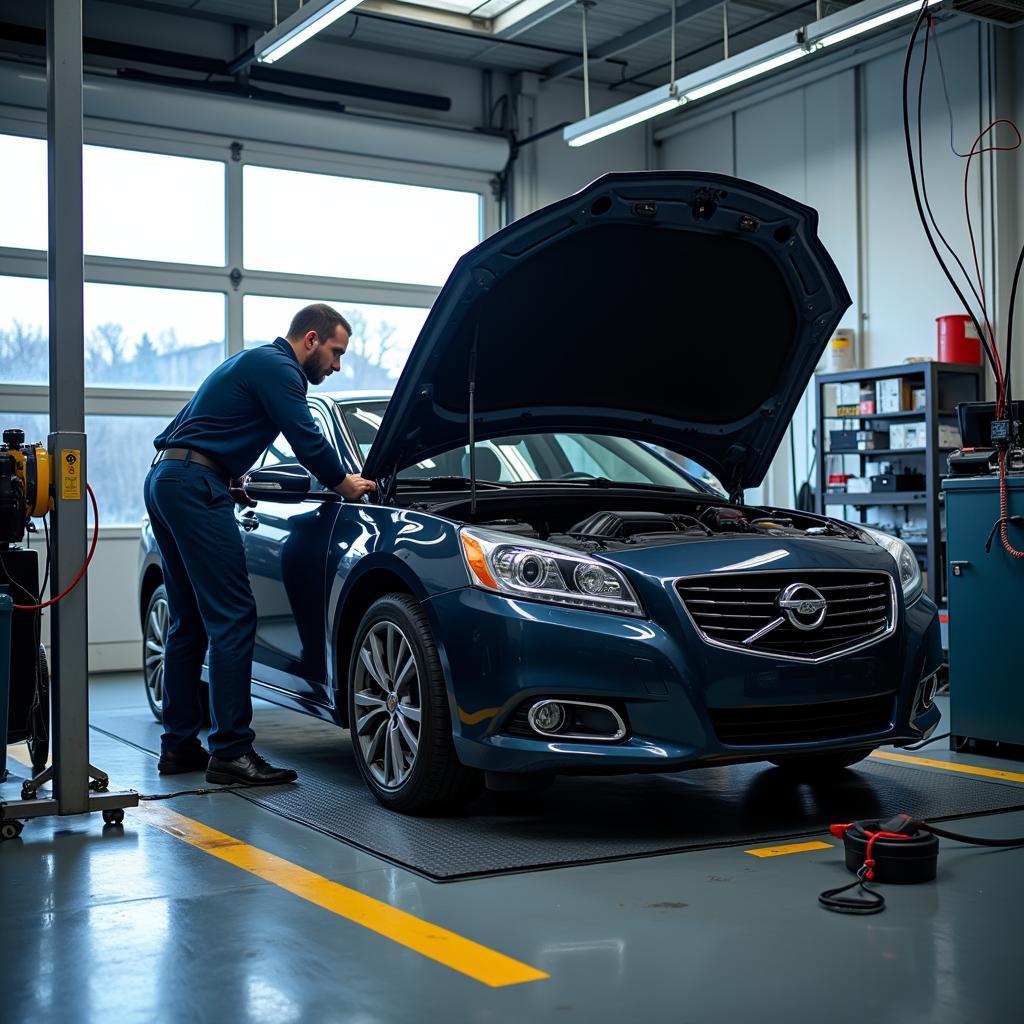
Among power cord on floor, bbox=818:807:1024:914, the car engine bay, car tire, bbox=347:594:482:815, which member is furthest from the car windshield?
power cord on floor, bbox=818:807:1024:914

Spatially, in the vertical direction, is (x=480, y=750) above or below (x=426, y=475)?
below

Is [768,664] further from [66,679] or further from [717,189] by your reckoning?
Result: [66,679]

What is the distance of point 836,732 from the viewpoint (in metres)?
4.12

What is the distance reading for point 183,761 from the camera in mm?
5383

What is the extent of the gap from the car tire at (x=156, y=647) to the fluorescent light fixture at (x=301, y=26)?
3.78 m

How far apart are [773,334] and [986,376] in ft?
18.0

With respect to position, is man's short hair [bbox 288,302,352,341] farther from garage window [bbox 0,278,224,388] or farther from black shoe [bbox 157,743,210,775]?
garage window [bbox 0,278,224,388]

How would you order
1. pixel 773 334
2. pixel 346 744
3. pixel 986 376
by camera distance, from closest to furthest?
1. pixel 773 334
2. pixel 346 744
3. pixel 986 376

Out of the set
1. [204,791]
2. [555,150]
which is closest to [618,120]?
[555,150]

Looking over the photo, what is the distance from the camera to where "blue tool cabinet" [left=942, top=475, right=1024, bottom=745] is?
532 centimetres

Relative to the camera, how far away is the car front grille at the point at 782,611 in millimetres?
3953

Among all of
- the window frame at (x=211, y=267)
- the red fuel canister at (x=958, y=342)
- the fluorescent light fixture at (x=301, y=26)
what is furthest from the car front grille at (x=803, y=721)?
the window frame at (x=211, y=267)

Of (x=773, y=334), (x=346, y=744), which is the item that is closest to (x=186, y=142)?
(x=346, y=744)

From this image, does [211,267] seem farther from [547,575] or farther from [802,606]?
[802,606]
